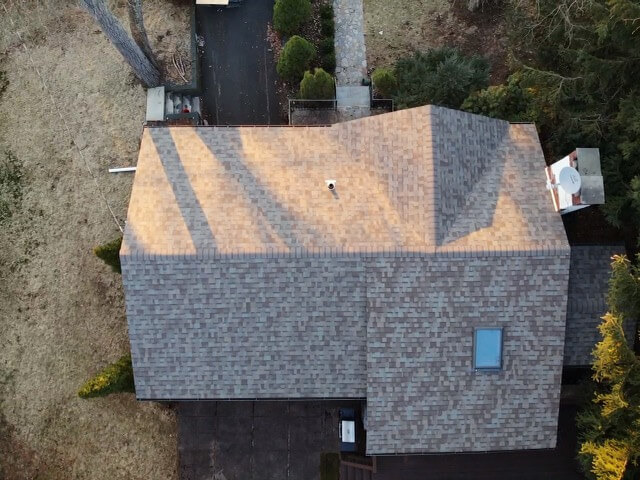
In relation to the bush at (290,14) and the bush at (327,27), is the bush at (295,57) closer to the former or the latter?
the bush at (290,14)

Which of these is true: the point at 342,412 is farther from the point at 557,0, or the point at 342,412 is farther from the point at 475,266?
the point at 557,0

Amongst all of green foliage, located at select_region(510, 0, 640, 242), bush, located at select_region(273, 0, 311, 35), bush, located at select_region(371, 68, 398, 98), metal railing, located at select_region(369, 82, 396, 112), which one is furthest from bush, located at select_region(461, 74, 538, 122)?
bush, located at select_region(273, 0, 311, 35)

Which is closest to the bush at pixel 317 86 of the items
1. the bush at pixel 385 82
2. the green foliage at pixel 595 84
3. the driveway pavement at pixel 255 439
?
the bush at pixel 385 82

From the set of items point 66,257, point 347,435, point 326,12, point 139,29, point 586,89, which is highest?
point 326,12

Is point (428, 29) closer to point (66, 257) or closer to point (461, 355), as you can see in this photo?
point (461, 355)

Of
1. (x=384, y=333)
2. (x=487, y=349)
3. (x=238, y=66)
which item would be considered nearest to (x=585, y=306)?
(x=487, y=349)

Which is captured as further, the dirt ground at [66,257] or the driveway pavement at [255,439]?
the dirt ground at [66,257]
